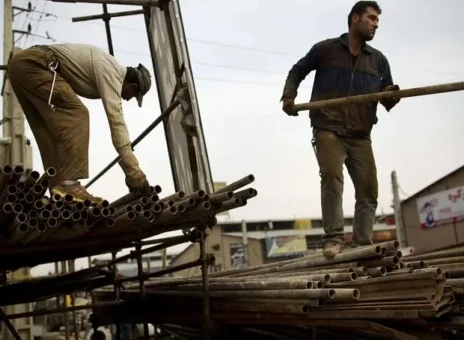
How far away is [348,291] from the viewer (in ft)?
12.6

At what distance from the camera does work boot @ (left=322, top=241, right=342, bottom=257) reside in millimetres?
4891

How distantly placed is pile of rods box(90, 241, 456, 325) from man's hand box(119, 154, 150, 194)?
1239mm

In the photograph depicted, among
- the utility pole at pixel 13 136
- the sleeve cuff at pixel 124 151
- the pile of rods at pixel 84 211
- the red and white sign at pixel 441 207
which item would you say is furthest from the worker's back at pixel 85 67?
the red and white sign at pixel 441 207

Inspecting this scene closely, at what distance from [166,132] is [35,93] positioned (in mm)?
2291

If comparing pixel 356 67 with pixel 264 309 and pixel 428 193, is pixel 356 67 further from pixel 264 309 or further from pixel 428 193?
pixel 428 193

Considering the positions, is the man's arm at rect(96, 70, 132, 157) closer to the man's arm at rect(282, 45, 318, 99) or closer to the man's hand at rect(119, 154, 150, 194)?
the man's hand at rect(119, 154, 150, 194)

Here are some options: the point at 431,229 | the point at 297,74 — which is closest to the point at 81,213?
the point at 297,74

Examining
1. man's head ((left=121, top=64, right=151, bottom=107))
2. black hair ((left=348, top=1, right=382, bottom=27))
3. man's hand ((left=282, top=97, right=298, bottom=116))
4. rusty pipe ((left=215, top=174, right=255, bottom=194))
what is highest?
black hair ((left=348, top=1, right=382, bottom=27))

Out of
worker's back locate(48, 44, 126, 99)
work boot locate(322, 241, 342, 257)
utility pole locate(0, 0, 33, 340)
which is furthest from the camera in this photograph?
utility pole locate(0, 0, 33, 340)

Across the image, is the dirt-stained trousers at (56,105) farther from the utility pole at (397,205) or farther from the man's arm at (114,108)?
the utility pole at (397,205)

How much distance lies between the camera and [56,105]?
446 centimetres

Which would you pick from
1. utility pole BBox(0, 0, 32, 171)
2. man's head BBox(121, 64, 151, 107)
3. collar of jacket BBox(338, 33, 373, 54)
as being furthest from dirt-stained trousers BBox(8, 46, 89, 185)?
utility pole BBox(0, 0, 32, 171)

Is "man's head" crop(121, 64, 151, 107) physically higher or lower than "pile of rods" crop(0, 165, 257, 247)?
higher

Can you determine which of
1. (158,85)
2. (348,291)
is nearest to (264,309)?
(348,291)
